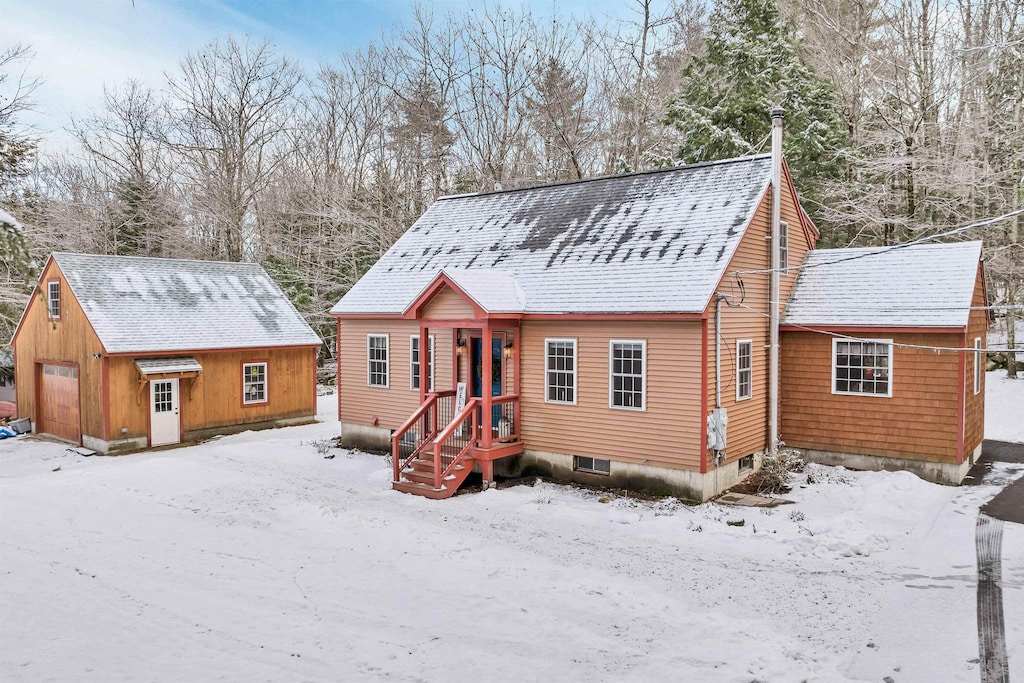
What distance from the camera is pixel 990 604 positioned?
8.11 meters

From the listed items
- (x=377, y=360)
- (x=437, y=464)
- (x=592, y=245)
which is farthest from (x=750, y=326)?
(x=377, y=360)

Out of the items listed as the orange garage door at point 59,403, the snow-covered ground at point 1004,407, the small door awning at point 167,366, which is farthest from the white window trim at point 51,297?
the snow-covered ground at point 1004,407

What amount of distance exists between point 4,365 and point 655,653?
3069 cm

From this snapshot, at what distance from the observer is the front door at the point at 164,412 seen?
18.4 m

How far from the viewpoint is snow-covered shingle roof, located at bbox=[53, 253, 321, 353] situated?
18.4 meters

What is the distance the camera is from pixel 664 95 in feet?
96.5

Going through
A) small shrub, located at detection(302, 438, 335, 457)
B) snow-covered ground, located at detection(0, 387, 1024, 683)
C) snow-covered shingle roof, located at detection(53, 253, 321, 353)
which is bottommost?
snow-covered ground, located at detection(0, 387, 1024, 683)

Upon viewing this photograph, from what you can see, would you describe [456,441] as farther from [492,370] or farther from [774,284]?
[774,284]

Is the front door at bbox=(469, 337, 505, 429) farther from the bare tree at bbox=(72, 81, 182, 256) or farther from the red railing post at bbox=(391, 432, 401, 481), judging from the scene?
the bare tree at bbox=(72, 81, 182, 256)

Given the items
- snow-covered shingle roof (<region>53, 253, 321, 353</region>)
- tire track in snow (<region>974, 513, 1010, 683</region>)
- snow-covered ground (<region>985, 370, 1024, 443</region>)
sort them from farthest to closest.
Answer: snow-covered shingle roof (<region>53, 253, 321, 353</region>), snow-covered ground (<region>985, 370, 1024, 443</region>), tire track in snow (<region>974, 513, 1010, 683</region>)

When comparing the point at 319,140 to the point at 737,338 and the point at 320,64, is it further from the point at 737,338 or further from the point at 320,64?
the point at 737,338

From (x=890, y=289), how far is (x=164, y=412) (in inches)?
732

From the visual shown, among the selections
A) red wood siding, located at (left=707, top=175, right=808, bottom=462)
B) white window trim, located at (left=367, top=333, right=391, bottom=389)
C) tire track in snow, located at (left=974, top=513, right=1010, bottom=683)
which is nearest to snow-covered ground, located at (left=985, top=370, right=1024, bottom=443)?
red wood siding, located at (left=707, top=175, right=808, bottom=462)

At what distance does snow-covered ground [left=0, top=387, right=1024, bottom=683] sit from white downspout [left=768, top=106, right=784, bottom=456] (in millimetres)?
1434
